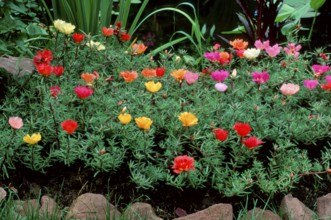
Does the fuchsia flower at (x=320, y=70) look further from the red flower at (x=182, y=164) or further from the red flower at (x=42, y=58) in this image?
the red flower at (x=42, y=58)

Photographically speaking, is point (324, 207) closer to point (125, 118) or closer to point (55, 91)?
point (125, 118)

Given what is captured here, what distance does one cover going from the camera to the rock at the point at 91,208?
2.21 m

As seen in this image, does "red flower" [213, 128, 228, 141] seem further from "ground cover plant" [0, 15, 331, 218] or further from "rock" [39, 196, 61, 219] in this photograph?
"rock" [39, 196, 61, 219]

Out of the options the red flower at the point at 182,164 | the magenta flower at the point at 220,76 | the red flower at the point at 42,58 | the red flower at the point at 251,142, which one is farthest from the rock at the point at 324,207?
the red flower at the point at 42,58

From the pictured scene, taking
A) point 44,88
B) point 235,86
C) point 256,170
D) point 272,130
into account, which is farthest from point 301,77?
point 44,88

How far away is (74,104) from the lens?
2787 millimetres

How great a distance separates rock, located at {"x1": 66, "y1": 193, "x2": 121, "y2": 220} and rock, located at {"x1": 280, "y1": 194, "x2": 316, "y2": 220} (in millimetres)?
679

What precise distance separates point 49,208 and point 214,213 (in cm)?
65

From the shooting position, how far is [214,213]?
7.29ft

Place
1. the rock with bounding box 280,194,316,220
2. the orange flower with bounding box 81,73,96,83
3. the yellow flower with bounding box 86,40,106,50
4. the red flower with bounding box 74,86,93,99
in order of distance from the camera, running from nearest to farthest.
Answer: the rock with bounding box 280,194,316,220 < the red flower with bounding box 74,86,93,99 < the orange flower with bounding box 81,73,96,83 < the yellow flower with bounding box 86,40,106,50

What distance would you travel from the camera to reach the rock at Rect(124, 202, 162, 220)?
2225mm

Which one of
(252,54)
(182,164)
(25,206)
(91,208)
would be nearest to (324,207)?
(182,164)

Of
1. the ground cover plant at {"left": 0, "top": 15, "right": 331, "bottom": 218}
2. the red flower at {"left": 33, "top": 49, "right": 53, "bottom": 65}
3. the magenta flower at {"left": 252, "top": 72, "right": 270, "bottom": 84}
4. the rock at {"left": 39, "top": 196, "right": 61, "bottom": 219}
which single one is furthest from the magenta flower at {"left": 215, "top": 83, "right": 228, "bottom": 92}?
the rock at {"left": 39, "top": 196, "right": 61, "bottom": 219}

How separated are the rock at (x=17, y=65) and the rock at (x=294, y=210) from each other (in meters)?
1.52
